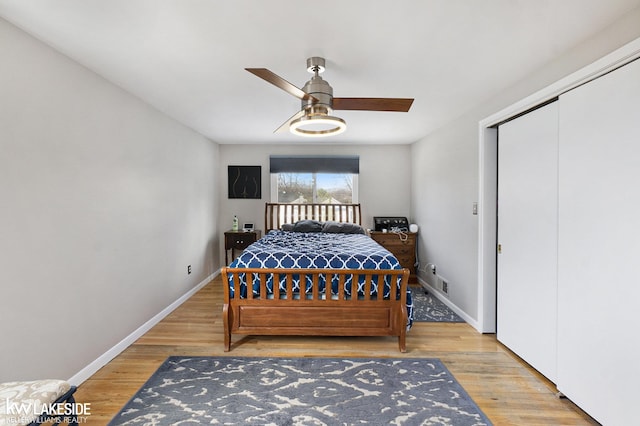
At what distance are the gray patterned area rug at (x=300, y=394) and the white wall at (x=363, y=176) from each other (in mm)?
3126

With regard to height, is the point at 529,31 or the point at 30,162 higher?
the point at 529,31

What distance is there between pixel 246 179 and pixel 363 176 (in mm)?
2104

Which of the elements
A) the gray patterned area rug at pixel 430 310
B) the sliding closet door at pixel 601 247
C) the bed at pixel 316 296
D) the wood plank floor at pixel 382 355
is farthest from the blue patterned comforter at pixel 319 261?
the sliding closet door at pixel 601 247

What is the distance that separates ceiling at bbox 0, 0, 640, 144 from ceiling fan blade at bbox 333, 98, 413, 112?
0.88ft

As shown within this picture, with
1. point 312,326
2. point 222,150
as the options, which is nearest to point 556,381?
point 312,326

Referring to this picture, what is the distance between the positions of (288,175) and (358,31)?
371cm

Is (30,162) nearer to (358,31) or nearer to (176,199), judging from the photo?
(176,199)

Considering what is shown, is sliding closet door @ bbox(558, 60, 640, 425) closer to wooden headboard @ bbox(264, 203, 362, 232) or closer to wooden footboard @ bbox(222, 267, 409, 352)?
wooden footboard @ bbox(222, 267, 409, 352)

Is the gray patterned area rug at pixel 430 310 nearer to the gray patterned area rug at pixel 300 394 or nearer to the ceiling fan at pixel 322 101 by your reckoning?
the gray patterned area rug at pixel 300 394

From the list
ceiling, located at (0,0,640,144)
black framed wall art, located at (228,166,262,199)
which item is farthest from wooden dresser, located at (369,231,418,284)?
ceiling, located at (0,0,640,144)

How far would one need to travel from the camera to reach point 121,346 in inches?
105

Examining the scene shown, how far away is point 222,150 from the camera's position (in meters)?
5.32

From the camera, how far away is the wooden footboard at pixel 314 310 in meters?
2.72

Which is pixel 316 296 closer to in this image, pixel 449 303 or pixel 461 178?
pixel 449 303
